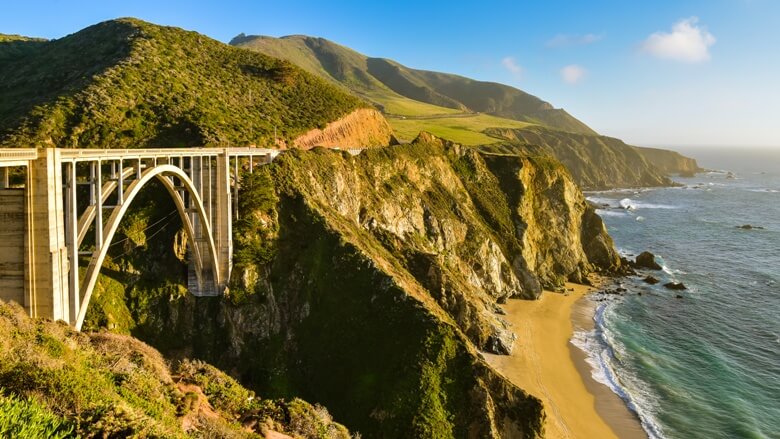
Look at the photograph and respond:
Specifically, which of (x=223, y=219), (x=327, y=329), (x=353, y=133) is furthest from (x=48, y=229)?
(x=353, y=133)

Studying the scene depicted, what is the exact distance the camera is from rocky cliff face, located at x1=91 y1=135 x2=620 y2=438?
2925cm

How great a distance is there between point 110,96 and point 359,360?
132ft

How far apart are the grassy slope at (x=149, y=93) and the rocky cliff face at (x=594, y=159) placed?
4461 inches

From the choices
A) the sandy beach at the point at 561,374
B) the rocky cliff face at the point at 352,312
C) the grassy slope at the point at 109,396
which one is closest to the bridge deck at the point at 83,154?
the grassy slope at the point at 109,396

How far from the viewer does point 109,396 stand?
11.8m

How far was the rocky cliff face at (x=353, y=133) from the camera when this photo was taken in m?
60.2

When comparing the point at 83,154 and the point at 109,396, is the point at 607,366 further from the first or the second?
the point at 83,154

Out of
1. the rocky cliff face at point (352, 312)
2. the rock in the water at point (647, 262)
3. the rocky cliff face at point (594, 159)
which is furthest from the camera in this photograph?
the rocky cliff face at point (594, 159)

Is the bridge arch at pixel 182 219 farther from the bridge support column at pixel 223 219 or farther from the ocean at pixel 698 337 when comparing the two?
the ocean at pixel 698 337

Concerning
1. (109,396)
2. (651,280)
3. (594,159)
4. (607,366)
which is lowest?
(607,366)

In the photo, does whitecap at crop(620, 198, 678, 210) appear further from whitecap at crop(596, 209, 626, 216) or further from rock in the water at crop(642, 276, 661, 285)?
rock in the water at crop(642, 276, 661, 285)

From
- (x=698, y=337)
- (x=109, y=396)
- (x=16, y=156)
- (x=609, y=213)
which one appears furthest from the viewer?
(x=609, y=213)

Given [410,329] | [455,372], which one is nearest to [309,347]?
[410,329]

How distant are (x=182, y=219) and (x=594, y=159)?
183m
